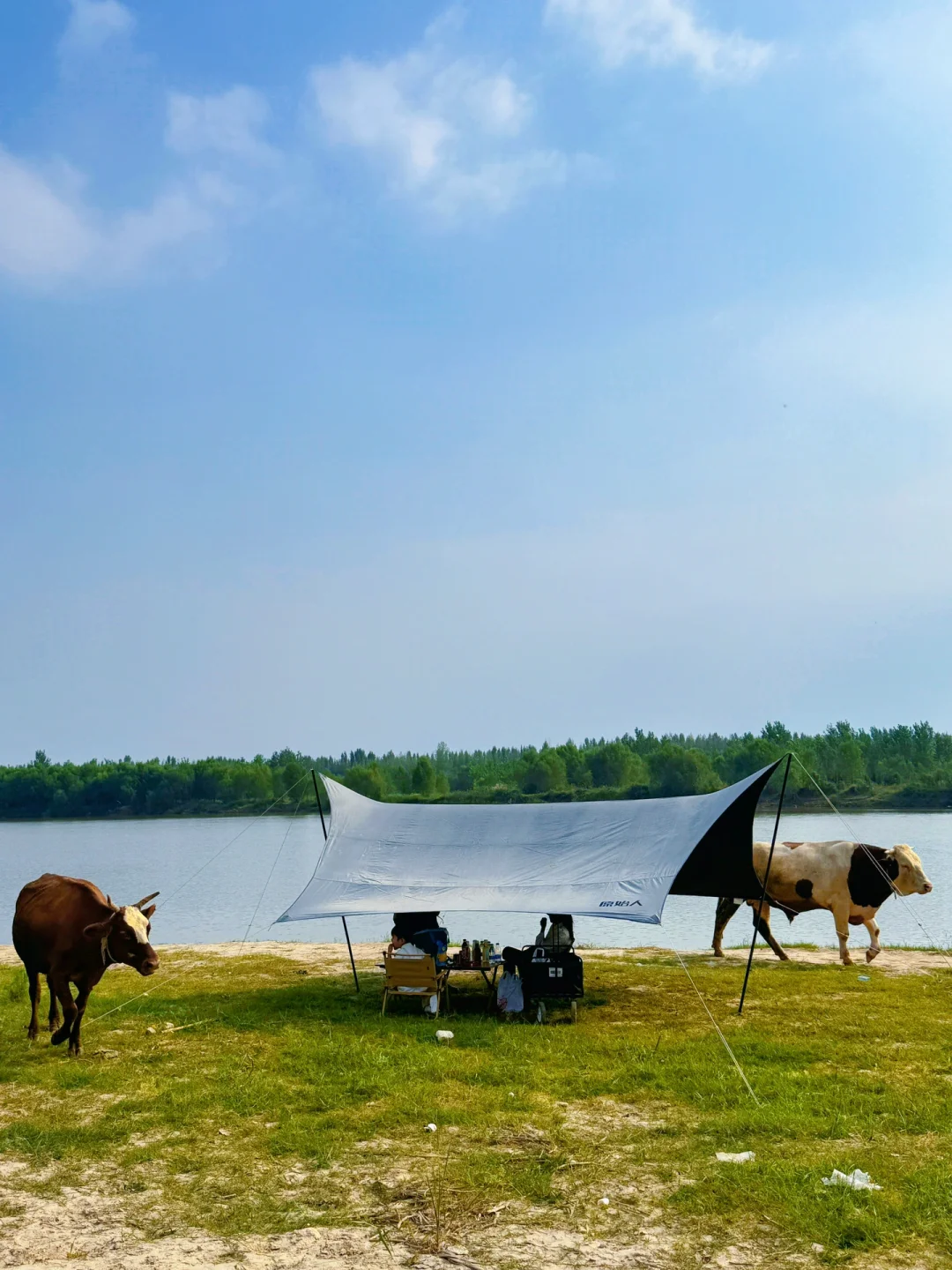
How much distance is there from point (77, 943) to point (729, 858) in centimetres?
670

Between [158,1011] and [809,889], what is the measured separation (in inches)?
333

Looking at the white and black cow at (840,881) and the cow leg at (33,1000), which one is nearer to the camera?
the cow leg at (33,1000)

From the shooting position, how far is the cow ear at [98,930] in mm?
8484

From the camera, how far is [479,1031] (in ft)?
30.1

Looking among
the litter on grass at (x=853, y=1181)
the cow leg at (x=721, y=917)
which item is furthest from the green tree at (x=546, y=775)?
the litter on grass at (x=853, y=1181)

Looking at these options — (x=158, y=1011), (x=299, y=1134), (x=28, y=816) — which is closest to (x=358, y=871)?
(x=158, y=1011)

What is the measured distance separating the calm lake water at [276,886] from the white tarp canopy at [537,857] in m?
5.42

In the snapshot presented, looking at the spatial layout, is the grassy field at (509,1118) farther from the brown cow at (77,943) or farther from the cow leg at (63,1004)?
the brown cow at (77,943)

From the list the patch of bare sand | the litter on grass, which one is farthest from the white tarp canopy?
the patch of bare sand

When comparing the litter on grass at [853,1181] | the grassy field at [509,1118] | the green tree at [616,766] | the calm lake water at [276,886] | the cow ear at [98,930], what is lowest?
the calm lake water at [276,886]

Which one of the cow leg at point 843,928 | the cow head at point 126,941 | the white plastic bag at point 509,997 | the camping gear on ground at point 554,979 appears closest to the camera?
the cow head at point 126,941

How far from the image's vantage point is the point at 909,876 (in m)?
12.6

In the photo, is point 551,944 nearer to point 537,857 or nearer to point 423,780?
point 537,857

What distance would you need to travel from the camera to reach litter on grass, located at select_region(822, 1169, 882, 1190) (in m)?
5.10
